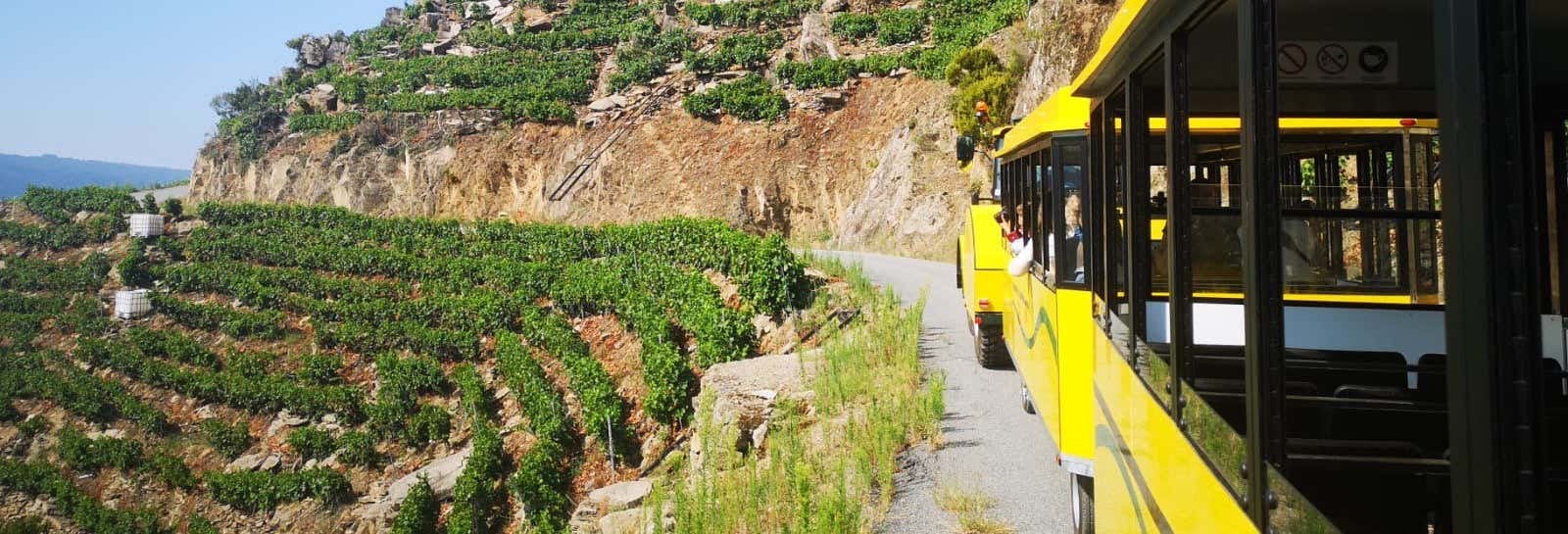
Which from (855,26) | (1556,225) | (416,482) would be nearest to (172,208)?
(855,26)

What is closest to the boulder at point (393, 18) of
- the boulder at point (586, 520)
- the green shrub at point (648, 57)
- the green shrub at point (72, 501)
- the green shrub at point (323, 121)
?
the green shrub at point (323, 121)

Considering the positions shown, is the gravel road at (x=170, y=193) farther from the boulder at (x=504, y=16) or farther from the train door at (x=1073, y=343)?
the train door at (x=1073, y=343)

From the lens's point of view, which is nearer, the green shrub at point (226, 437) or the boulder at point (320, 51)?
the green shrub at point (226, 437)

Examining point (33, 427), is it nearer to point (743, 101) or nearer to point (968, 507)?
point (743, 101)

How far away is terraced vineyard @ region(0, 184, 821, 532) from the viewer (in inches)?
806

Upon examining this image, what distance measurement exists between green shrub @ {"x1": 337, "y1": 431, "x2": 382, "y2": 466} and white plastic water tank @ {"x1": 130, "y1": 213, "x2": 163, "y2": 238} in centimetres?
2965

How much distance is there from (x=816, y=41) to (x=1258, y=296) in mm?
48888

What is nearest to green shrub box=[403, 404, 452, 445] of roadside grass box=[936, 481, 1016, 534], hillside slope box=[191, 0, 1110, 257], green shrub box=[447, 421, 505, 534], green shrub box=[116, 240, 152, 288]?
green shrub box=[447, 421, 505, 534]

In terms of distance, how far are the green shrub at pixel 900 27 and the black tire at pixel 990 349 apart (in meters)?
36.8

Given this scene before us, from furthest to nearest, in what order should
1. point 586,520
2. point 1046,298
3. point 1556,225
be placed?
point 586,520, point 1046,298, point 1556,225

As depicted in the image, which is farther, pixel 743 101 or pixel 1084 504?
pixel 743 101

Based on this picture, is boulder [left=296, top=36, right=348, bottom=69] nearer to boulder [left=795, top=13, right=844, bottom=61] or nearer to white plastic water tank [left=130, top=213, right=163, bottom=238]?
white plastic water tank [left=130, top=213, right=163, bottom=238]

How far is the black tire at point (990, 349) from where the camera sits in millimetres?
13016

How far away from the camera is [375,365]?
3161 centimetres
